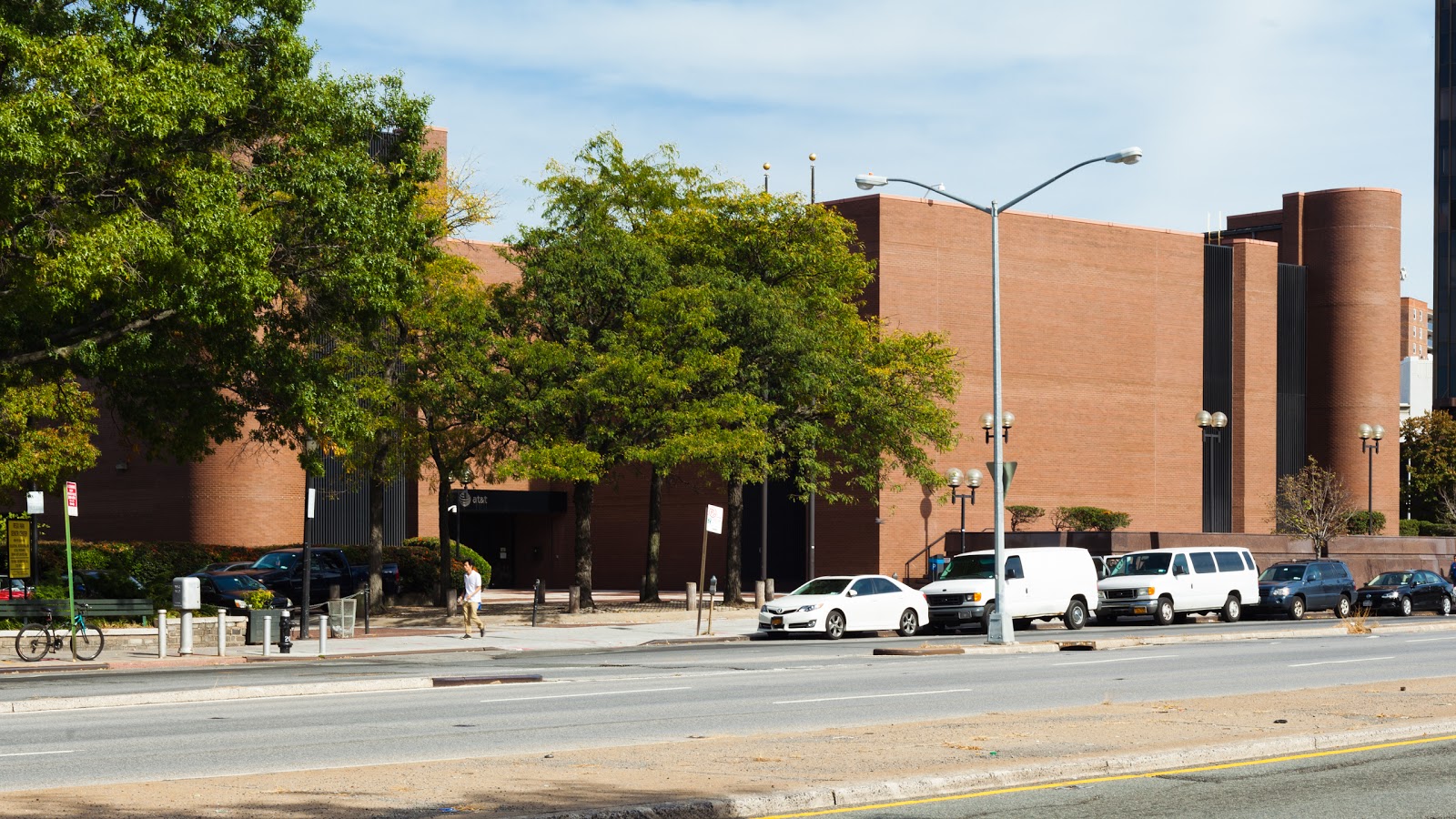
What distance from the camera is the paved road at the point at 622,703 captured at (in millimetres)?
12977

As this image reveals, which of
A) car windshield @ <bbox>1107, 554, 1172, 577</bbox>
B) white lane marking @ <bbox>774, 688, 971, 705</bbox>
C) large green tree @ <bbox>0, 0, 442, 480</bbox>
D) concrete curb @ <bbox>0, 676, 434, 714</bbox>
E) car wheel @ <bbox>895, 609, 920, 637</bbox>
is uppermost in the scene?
large green tree @ <bbox>0, 0, 442, 480</bbox>

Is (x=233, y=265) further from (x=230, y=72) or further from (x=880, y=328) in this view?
(x=880, y=328)

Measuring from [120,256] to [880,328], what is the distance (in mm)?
31181

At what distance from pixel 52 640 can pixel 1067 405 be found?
39.4 metres

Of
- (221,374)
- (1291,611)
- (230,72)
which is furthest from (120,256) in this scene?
(1291,611)

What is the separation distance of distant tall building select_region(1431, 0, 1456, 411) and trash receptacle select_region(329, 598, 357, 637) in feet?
251

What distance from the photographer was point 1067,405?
57.8m

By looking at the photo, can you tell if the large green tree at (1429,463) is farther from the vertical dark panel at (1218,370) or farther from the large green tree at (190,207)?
the large green tree at (190,207)

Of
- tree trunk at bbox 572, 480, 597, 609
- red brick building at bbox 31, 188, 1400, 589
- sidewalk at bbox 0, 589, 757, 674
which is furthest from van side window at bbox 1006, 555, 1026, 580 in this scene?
red brick building at bbox 31, 188, 1400, 589

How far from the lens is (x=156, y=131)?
72.2 feet

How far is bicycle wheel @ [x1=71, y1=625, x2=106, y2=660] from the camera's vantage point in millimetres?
26672

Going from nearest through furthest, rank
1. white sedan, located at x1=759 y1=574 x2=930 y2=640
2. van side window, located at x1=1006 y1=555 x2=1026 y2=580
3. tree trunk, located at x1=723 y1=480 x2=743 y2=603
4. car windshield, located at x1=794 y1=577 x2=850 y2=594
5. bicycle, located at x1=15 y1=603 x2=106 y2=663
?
bicycle, located at x1=15 y1=603 x2=106 y2=663 < white sedan, located at x1=759 y1=574 x2=930 y2=640 < car windshield, located at x1=794 y1=577 x2=850 y2=594 < van side window, located at x1=1006 y1=555 x2=1026 y2=580 < tree trunk, located at x1=723 y1=480 x2=743 y2=603

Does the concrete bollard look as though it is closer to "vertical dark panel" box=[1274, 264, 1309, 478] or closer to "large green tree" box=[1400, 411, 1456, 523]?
"vertical dark panel" box=[1274, 264, 1309, 478]

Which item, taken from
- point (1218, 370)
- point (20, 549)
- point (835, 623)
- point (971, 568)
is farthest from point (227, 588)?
point (1218, 370)
